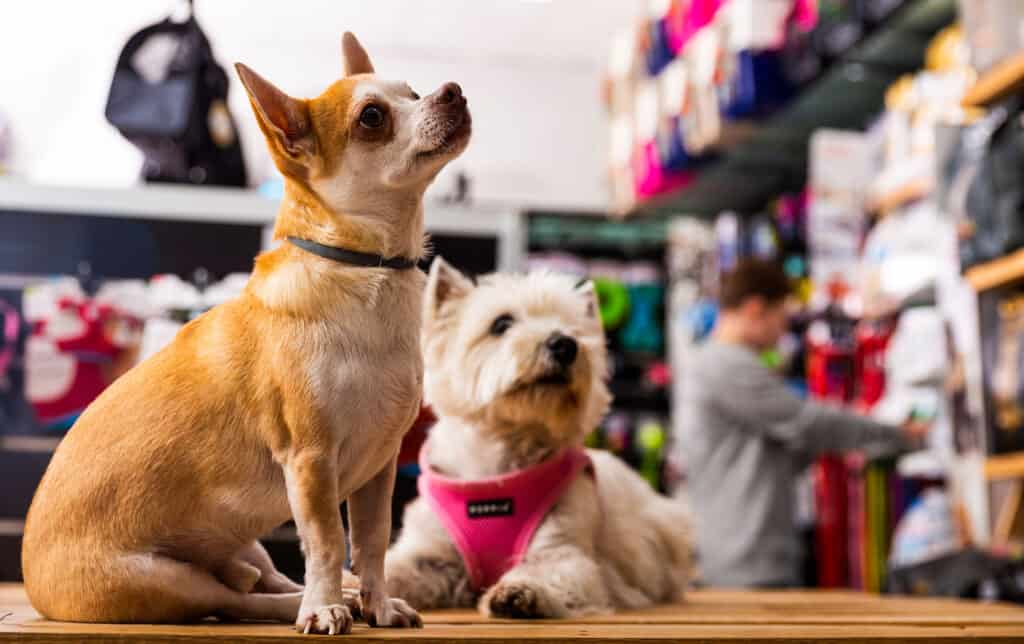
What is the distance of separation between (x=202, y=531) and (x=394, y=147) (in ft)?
1.40

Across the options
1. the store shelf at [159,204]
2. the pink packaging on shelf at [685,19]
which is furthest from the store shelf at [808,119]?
the store shelf at [159,204]

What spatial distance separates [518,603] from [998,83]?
6.86 feet

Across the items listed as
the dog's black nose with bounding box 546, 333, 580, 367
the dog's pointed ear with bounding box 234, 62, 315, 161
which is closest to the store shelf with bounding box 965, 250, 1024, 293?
the dog's black nose with bounding box 546, 333, 580, 367

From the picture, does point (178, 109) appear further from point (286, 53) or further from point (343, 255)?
point (343, 255)

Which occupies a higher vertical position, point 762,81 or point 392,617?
point 762,81

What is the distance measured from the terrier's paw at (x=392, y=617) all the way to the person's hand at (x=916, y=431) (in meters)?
2.53

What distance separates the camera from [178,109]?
1.81m

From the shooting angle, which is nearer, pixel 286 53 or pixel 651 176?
pixel 286 53

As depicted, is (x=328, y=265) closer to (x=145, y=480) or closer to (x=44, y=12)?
(x=145, y=480)

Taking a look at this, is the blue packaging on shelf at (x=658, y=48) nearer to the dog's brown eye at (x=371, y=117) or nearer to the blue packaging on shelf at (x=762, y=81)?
the blue packaging on shelf at (x=762, y=81)

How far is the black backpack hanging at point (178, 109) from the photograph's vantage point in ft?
4.60

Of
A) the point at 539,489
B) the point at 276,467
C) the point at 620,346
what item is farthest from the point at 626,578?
the point at 620,346

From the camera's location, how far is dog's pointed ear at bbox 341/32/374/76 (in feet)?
3.82

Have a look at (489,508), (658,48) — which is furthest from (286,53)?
(658,48)
